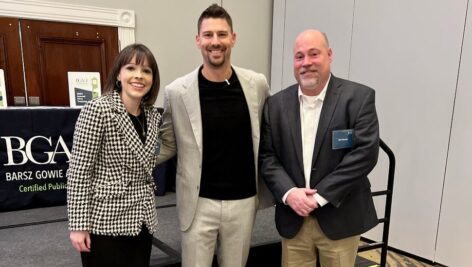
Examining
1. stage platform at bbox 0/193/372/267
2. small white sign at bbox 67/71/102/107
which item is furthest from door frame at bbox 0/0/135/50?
stage platform at bbox 0/193/372/267

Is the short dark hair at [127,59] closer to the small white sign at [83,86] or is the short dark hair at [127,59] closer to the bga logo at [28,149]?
the bga logo at [28,149]

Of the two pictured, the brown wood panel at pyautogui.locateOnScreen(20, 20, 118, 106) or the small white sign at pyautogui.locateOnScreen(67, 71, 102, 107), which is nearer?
the small white sign at pyautogui.locateOnScreen(67, 71, 102, 107)

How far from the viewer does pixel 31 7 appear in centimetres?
346

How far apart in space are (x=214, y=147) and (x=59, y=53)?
2.85m

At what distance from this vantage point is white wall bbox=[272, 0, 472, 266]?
9.80 feet

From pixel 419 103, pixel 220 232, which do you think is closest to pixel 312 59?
pixel 220 232

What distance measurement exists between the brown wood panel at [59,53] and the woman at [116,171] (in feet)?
8.91

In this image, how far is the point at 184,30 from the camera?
4.30 metres

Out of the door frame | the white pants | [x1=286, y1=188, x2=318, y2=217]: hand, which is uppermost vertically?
the door frame

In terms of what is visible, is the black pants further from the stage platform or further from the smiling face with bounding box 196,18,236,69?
the smiling face with bounding box 196,18,236,69

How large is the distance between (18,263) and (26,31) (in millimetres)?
2492

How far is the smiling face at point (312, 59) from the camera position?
1602 millimetres

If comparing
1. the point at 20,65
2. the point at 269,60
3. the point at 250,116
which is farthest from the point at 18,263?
the point at 269,60

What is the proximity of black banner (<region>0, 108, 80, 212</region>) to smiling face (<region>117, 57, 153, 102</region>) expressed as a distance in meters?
1.57
